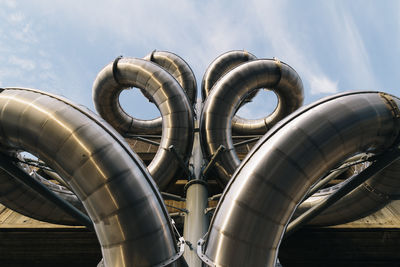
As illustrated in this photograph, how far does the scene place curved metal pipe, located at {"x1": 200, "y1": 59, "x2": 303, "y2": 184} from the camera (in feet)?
28.2

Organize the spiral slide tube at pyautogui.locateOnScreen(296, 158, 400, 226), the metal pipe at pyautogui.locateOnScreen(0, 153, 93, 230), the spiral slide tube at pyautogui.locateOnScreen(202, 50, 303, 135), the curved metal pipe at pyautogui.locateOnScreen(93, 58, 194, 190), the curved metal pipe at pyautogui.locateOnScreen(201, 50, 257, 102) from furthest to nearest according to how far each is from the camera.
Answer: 1. the curved metal pipe at pyautogui.locateOnScreen(201, 50, 257, 102)
2. the spiral slide tube at pyautogui.locateOnScreen(202, 50, 303, 135)
3. the curved metal pipe at pyautogui.locateOnScreen(93, 58, 194, 190)
4. the spiral slide tube at pyautogui.locateOnScreen(296, 158, 400, 226)
5. the metal pipe at pyautogui.locateOnScreen(0, 153, 93, 230)

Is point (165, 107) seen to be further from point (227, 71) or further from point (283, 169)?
point (227, 71)

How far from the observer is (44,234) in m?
8.50

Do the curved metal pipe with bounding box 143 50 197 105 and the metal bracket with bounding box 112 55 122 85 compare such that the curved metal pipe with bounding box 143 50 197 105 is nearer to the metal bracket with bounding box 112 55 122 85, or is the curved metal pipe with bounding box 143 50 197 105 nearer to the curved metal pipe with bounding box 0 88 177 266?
the metal bracket with bounding box 112 55 122 85

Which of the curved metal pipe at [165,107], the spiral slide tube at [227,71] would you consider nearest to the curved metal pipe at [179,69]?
the spiral slide tube at [227,71]

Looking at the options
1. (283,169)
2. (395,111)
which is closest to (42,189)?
(283,169)

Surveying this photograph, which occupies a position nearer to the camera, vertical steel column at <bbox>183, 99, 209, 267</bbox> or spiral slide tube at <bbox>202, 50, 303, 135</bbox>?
vertical steel column at <bbox>183, 99, 209, 267</bbox>

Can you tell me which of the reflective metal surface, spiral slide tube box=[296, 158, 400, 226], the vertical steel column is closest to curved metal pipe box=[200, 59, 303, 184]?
the vertical steel column

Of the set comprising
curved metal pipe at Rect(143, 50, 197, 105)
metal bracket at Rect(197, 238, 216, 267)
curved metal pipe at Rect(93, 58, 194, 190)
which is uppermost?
curved metal pipe at Rect(143, 50, 197, 105)

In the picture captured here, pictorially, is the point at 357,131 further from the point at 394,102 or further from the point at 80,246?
the point at 80,246

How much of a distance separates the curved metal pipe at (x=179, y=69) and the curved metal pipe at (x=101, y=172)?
35.7 feet

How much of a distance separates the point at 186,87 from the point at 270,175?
40.0 feet

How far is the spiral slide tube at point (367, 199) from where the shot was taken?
579 centimetres

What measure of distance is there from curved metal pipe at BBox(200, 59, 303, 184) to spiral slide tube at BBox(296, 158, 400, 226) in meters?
2.93
